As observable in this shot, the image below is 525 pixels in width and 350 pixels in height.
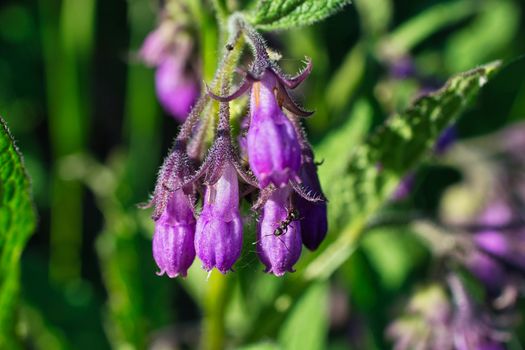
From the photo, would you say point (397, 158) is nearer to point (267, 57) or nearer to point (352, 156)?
point (352, 156)

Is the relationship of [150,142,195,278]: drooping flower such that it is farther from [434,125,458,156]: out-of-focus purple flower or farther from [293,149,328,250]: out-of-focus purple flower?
[434,125,458,156]: out-of-focus purple flower

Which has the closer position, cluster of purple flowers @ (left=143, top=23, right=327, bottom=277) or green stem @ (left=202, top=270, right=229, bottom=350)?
cluster of purple flowers @ (left=143, top=23, right=327, bottom=277)

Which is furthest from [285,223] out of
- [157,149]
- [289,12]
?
[157,149]

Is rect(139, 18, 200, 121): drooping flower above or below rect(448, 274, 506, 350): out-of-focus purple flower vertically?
above

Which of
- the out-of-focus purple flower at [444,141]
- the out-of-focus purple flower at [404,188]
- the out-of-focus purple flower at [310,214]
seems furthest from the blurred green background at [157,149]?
the out-of-focus purple flower at [310,214]

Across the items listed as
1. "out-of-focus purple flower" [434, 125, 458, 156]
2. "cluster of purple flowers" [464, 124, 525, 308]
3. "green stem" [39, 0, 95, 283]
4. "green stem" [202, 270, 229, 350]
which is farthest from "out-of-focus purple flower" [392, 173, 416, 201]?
"green stem" [39, 0, 95, 283]

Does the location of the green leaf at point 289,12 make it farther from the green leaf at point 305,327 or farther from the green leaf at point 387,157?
the green leaf at point 305,327

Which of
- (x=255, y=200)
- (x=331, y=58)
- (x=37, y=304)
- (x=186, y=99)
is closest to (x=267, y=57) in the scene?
(x=255, y=200)
